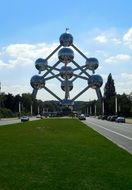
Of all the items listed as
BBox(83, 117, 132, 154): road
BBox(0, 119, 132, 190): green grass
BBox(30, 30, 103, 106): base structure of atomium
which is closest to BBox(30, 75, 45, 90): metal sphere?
BBox(30, 30, 103, 106): base structure of atomium

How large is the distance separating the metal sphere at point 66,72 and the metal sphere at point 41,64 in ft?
20.9

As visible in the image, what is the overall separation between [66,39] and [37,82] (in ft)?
58.8

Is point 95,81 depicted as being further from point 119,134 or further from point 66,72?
Result: point 119,134

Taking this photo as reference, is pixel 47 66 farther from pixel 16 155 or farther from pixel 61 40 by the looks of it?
pixel 16 155

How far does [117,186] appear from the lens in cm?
1318

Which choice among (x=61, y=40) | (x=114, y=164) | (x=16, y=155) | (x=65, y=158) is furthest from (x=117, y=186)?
(x=61, y=40)

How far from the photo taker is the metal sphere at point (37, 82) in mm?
186538


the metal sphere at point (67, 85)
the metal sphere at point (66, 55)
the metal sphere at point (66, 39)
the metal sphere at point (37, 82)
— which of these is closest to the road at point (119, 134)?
the metal sphere at point (66, 55)

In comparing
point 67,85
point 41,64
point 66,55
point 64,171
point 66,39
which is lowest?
point 64,171

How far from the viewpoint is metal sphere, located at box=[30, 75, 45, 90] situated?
18654 centimetres

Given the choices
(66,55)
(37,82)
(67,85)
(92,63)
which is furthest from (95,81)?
(37,82)

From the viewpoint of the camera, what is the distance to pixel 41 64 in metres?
189

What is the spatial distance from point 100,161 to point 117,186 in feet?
20.4

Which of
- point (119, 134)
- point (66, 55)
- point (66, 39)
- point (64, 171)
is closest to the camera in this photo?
point (64, 171)
